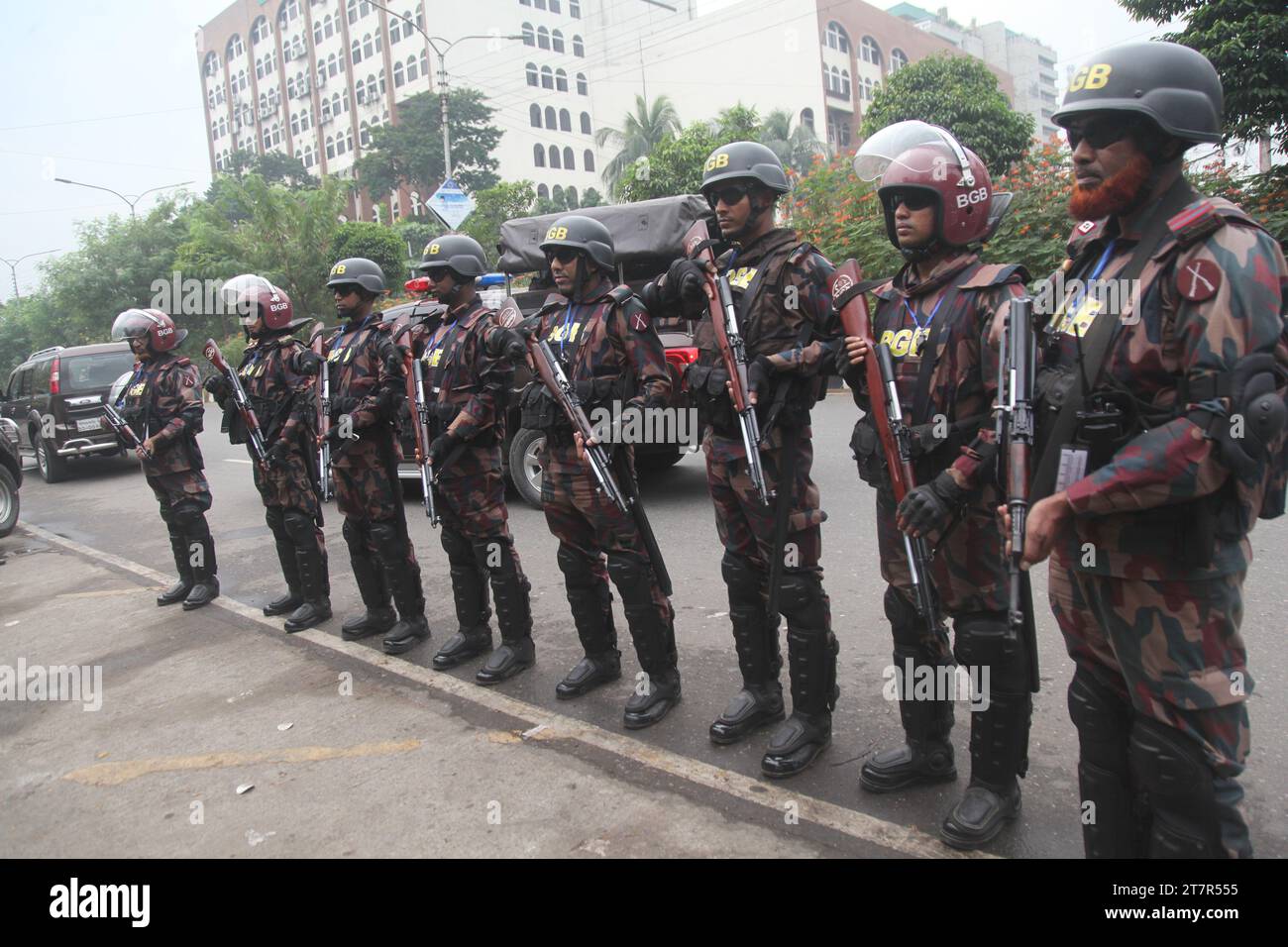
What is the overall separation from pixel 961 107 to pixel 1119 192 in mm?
22389

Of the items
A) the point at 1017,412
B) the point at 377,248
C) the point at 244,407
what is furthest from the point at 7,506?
the point at 377,248

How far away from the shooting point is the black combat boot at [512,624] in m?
4.49

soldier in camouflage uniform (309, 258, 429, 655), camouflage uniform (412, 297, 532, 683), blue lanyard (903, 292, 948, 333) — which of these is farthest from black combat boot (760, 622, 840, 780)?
soldier in camouflage uniform (309, 258, 429, 655)

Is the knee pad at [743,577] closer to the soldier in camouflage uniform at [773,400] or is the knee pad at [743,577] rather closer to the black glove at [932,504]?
the soldier in camouflage uniform at [773,400]

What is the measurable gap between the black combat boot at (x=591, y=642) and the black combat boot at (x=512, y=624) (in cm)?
32

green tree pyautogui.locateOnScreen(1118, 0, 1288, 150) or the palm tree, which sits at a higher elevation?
the palm tree

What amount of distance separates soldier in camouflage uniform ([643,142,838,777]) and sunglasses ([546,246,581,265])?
57cm

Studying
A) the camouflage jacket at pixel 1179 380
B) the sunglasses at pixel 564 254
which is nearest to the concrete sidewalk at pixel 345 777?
the camouflage jacket at pixel 1179 380

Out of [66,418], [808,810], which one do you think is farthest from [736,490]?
[66,418]

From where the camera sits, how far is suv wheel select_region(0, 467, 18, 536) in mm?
9398

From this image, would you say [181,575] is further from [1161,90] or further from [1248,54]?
[1248,54]

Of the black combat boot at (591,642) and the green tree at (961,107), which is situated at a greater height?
the green tree at (961,107)

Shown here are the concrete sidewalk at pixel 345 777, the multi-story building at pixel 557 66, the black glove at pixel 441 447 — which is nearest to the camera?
the concrete sidewalk at pixel 345 777

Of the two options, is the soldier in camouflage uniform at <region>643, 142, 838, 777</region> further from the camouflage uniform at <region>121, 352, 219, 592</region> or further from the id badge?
the camouflage uniform at <region>121, 352, 219, 592</region>
